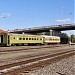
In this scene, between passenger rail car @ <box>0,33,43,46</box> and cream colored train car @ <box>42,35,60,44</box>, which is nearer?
passenger rail car @ <box>0,33,43,46</box>

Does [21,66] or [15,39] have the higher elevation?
[15,39]

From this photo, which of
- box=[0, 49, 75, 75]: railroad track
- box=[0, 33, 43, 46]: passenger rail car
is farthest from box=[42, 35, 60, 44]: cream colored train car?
box=[0, 49, 75, 75]: railroad track

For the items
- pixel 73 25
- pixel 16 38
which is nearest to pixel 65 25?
pixel 73 25

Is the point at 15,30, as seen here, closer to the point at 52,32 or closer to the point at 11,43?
the point at 52,32

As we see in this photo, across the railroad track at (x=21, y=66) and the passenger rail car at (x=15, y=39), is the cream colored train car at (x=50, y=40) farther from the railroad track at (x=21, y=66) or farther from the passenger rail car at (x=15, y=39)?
the railroad track at (x=21, y=66)

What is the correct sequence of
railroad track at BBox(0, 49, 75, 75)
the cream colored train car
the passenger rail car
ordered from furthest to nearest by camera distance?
1. the cream colored train car
2. the passenger rail car
3. railroad track at BBox(0, 49, 75, 75)

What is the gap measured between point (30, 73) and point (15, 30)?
4835 inches

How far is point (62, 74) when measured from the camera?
11.8 meters

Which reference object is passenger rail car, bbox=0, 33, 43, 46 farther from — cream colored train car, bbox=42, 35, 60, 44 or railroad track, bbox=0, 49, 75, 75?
railroad track, bbox=0, 49, 75, 75

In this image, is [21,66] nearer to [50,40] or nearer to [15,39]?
[15,39]

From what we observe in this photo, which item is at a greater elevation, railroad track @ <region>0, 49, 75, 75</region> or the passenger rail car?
the passenger rail car

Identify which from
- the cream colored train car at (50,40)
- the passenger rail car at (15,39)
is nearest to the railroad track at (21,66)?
the passenger rail car at (15,39)

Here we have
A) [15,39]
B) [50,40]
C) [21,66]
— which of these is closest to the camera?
[21,66]

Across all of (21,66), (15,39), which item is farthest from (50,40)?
(21,66)
